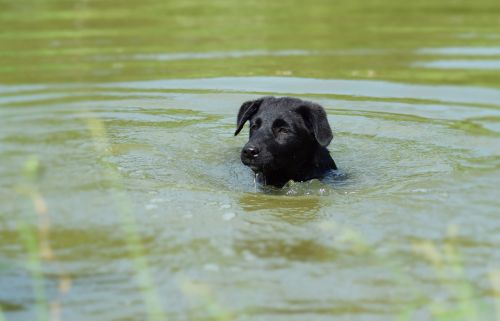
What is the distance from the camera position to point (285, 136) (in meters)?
8.45

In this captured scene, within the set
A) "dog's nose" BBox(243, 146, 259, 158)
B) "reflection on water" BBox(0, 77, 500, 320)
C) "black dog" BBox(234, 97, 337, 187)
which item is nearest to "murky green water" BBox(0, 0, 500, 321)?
"reflection on water" BBox(0, 77, 500, 320)

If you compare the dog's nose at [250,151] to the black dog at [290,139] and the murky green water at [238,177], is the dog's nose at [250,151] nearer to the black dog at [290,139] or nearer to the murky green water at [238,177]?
the black dog at [290,139]

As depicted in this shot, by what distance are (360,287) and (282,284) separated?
0.49 m

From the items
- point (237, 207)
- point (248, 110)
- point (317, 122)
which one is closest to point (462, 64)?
point (248, 110)

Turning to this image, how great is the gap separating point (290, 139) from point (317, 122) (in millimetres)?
314

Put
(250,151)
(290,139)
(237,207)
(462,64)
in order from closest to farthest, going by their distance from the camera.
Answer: (237,207) < (250,151) < (290,139) < (462,64)

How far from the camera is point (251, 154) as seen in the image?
26.2 feet

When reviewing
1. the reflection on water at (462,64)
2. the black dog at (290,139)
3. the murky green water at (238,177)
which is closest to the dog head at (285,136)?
the black dog at (290,139)

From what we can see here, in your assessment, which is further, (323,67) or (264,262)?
(323,67)

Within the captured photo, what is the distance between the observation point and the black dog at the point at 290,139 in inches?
324

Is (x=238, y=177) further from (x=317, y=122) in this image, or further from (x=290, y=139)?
(x=317, y=122)

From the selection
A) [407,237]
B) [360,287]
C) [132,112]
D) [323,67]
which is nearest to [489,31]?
[323,67]

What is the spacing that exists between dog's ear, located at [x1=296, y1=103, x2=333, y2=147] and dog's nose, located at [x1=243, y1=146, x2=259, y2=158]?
629mm

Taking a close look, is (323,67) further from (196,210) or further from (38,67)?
(196,210)
